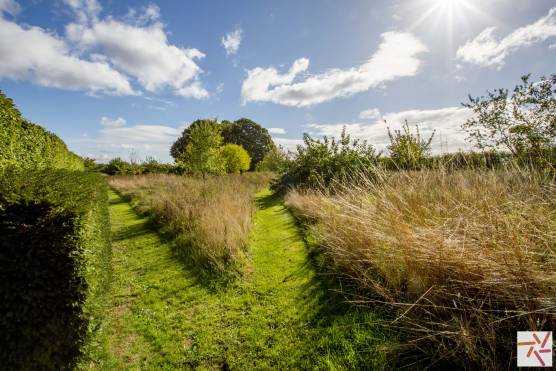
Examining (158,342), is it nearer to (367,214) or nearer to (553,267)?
(367,214)

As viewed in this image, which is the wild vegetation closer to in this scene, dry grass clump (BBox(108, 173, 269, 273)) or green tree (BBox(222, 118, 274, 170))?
dry grass clump (BBox(108, 173, 269, 273))

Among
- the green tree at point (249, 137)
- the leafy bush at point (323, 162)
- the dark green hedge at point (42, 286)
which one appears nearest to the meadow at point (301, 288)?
the dark green hedge at point (42, 286)

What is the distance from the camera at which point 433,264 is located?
8.30 ft

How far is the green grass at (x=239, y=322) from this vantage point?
246 centimetres

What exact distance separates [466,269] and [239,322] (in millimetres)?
2552

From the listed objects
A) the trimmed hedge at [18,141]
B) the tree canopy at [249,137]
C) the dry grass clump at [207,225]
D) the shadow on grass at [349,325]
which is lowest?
the shadow on grass at [349,325]

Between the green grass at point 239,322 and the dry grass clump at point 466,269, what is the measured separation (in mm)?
484

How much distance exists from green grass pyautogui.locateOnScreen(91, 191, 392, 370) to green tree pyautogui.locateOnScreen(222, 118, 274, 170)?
40.2 metres

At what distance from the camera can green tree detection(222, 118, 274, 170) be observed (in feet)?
146

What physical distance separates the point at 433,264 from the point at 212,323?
8.71 feet

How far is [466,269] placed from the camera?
2258mm

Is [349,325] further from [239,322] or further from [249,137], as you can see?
[249,137]

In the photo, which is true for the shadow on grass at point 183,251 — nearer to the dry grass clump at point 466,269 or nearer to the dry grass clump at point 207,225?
the dry grass clump at point 207,225

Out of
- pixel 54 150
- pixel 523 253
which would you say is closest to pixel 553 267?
pixel 523 253
